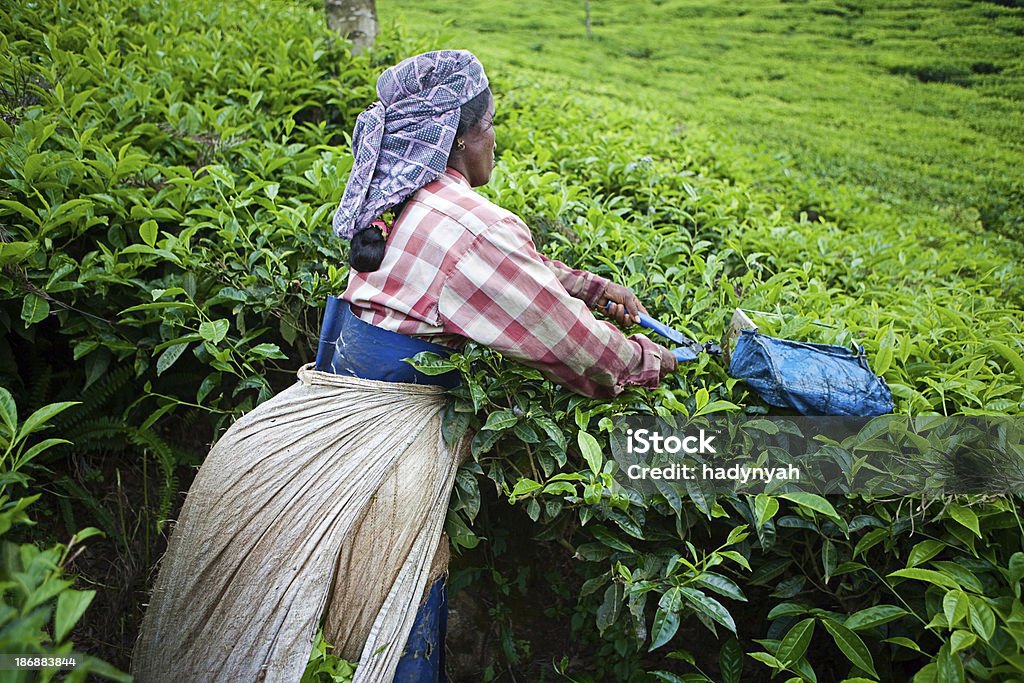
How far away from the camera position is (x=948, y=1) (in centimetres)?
381

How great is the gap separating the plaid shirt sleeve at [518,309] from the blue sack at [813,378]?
1.48 feet

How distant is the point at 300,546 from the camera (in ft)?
4.93

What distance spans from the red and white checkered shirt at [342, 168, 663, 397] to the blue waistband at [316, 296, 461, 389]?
24 millimetres

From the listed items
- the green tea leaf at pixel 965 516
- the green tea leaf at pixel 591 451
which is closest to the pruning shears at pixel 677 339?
the green tea leaf at pixel 591 451

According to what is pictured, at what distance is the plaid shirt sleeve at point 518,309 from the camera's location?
1490mm

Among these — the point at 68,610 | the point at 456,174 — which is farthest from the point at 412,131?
the point at 68,610

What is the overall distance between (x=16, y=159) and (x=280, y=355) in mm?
1000

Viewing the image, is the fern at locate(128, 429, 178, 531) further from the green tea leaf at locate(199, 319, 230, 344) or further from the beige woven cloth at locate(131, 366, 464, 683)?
the beige woven cloth at locate(131, 366, 464, 683)

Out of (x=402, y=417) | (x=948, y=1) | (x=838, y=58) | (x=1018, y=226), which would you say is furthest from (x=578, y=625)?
(x=838, y=58)

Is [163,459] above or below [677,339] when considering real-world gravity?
below

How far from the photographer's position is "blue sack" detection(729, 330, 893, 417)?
171cm

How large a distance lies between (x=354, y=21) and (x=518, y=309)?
311cm

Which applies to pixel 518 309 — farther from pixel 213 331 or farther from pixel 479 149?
pixel 213 331

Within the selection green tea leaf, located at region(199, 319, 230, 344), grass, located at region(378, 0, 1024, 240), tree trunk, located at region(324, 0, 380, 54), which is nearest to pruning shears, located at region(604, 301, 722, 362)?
green tea leaf, located at region(199, 319, 230, 344)
